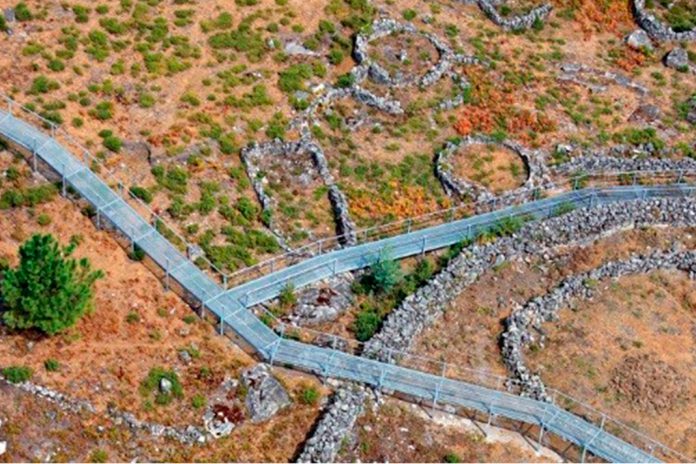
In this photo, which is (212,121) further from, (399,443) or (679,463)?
(679,463)

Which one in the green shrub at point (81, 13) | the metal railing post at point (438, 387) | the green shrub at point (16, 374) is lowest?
the metal railing post at point (438, 387)

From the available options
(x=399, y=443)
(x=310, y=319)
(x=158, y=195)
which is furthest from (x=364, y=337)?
(x=158, y=195)

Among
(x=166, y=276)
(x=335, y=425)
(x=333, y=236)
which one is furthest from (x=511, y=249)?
(x=166, y=276)

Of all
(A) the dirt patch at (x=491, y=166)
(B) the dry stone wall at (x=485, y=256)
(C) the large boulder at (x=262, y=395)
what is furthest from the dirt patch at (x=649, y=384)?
(C) the large boulder at (x=262, y=395)

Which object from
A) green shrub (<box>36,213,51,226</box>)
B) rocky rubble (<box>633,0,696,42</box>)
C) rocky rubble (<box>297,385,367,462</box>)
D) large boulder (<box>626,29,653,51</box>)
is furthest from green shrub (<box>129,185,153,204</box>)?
rocky rubble (<box>633,0,696,42</box>)

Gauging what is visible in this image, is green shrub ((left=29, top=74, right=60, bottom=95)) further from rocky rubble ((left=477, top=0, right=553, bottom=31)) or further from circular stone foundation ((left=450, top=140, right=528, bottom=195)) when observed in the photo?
rocky rubble ((left=477, top=0, right=553, bottom=31))

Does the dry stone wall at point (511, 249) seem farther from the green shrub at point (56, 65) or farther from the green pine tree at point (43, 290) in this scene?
the green shrub at point (56, 65)

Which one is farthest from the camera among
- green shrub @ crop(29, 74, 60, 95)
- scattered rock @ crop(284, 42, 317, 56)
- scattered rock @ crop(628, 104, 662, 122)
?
scattered rock @ crop(628, 104, 662, 122)
